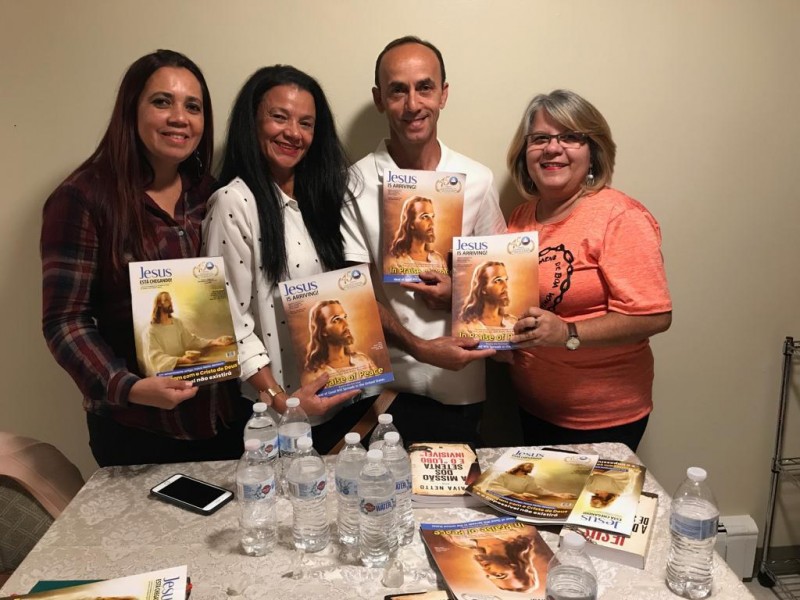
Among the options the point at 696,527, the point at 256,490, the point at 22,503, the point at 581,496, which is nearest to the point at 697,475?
the point at 696,527

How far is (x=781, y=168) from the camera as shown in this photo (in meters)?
2.20

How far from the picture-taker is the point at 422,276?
5.74ft

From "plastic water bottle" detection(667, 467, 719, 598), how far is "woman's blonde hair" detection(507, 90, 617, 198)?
3.20 ft

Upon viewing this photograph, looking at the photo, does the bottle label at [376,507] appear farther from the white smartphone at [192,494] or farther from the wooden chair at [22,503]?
the wooden chair at [22,503]

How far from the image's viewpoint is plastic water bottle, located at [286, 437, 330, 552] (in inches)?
46.7

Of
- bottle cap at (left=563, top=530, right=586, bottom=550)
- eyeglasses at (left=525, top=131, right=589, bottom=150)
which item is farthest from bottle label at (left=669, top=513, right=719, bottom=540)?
eyeglasses at (left=525, top=131, right=589, bottom=150)

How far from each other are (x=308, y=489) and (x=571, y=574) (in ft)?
1.66

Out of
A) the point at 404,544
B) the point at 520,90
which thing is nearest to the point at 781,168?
the point at 520,90

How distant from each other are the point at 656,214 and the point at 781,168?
0.49 meters

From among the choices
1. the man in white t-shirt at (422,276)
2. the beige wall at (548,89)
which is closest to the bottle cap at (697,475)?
the man in white t-shirt at (422,276)

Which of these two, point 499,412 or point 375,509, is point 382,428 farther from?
point 499,412

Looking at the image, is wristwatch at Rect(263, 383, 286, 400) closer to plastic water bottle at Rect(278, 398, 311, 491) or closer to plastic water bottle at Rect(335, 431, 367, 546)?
plastic water bottle at Rect(278, 398, 311, 491)

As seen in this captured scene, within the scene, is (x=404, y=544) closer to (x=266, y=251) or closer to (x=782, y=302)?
(x=266, y=251)

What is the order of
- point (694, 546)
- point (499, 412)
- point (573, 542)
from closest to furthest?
point (573, 542)
point (694, 546)
point (499, 412)
